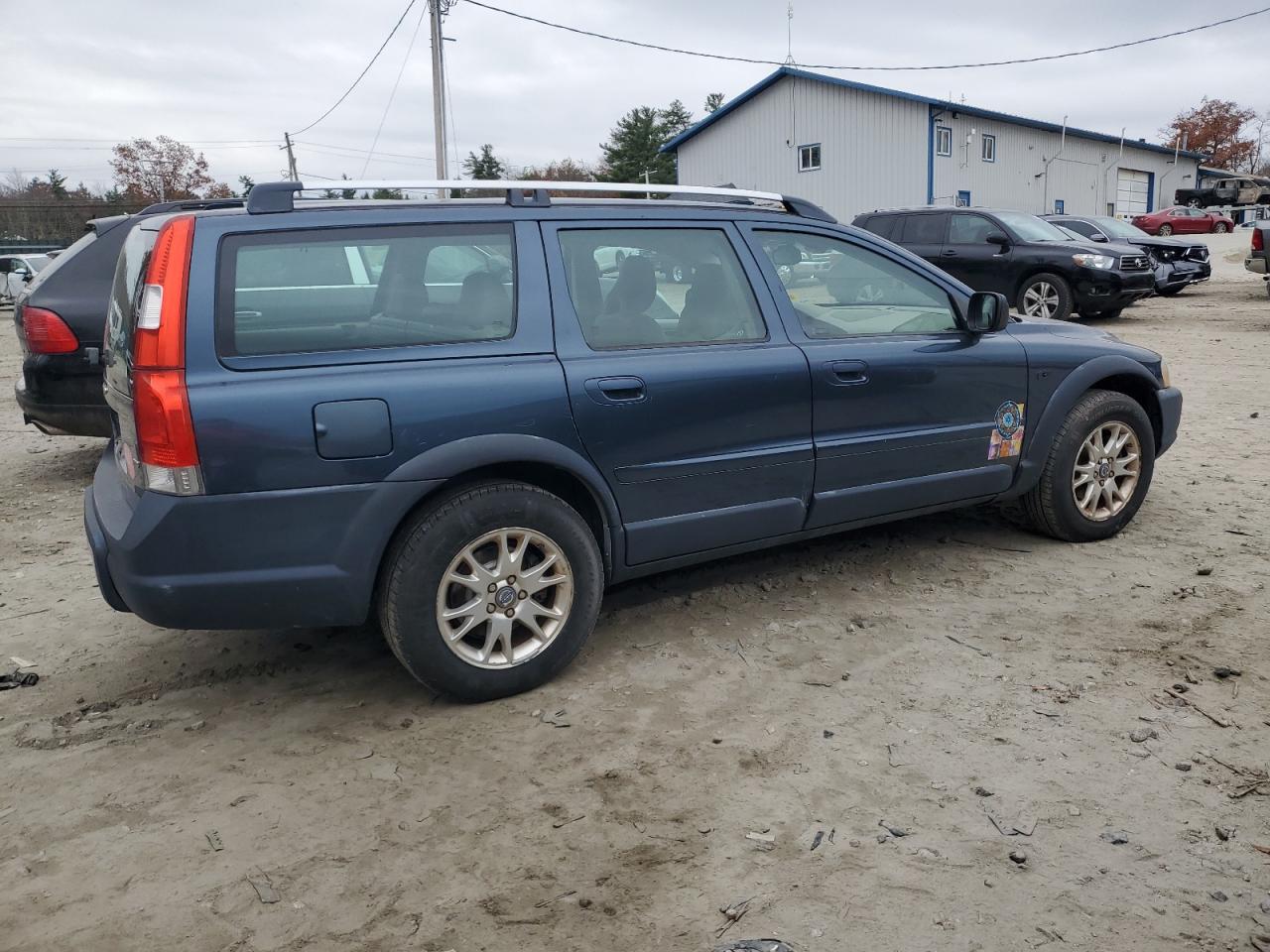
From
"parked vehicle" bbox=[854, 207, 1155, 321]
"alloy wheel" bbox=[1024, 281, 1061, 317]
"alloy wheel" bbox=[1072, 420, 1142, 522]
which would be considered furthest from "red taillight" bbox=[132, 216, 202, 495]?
"alloy wheel" bbox=[1024, 281, 1061, 317]

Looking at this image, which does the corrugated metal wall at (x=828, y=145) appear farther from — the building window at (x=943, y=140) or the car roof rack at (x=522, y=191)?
the car roof rack at (x=522, y=191)

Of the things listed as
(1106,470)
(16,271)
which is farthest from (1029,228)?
(16,271)

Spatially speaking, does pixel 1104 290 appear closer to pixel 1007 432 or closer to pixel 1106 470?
pixel 1106 470

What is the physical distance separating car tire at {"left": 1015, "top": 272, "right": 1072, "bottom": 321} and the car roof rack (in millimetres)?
10621

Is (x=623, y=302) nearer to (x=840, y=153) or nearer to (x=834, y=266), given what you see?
(x=834, y=266)

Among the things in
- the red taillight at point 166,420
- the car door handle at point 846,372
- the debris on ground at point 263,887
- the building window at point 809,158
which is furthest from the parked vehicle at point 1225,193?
the debris on ground at point 263,887

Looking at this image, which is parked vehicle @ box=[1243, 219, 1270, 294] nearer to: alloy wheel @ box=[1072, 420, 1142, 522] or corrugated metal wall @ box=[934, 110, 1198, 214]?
alloy wheel @ box=[1072, 420, 1142, 522]

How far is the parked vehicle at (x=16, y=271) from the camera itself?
22.4 meters

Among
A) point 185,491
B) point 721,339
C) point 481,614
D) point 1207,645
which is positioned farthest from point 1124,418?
point 185,491

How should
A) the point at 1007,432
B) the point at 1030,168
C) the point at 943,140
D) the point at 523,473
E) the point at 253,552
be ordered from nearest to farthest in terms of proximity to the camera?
the point at 253,552
the point at 523,473
the point at 1007,432
the point at 943,140
the point at 1030,168

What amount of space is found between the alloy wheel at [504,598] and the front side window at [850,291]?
150 centimetres

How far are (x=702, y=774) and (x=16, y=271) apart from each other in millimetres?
25189

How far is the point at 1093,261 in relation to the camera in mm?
13578

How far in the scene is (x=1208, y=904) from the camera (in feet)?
7.72
